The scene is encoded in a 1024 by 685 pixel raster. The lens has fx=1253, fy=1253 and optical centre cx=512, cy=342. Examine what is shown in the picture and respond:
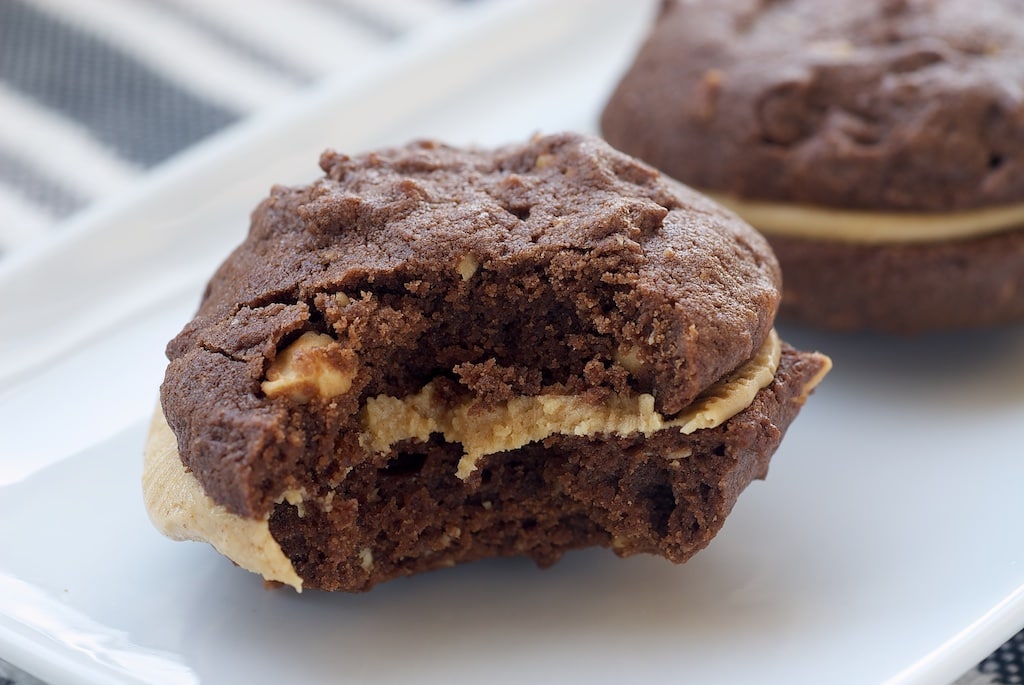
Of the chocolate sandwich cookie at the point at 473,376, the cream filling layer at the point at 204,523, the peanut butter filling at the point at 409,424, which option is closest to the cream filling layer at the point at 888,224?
the chocolate sandwich cookie at the point at 473,376

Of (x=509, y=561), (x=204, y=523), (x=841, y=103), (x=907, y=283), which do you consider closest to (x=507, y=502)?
(x=509, y=561)

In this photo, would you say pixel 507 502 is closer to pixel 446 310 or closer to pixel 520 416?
pixel 520 416

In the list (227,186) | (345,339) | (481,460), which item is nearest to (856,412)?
(481,460)

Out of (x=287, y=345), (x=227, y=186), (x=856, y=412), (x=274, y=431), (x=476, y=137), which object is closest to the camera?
(x=274, y=431)

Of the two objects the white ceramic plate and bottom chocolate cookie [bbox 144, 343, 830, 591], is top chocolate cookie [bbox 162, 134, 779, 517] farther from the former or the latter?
the white ceramic plate

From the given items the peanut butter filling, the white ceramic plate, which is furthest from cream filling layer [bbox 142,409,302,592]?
the white ceramic plate

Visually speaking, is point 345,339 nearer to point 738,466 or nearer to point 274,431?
point 274,431

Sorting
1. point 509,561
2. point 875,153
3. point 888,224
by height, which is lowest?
point 509,561
